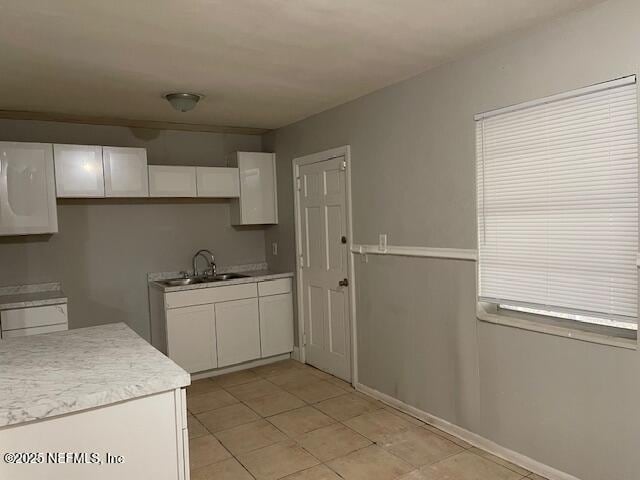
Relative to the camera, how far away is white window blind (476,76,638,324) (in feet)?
7.20

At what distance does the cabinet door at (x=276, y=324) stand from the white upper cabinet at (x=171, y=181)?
1.30m

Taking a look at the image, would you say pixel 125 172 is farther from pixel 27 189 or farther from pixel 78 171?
pixel 27 189

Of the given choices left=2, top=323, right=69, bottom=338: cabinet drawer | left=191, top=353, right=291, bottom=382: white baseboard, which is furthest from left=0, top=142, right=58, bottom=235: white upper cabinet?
left=191, top=353, right=291, bottom=382: white baseboard

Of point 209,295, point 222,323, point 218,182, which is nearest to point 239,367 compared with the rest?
point 222,323

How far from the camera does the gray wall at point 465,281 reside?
2270 mm

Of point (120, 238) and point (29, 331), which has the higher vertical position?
point (120, 238)

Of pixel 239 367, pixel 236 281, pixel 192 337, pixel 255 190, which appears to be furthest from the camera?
pixel 255 190

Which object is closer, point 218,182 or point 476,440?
point 476,440

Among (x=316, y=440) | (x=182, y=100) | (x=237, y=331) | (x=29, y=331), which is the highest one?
(x=182, y=100)

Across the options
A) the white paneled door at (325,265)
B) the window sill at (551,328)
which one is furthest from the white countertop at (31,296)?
the window sill at (551,328)

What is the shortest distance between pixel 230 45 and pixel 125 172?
208 centimetres

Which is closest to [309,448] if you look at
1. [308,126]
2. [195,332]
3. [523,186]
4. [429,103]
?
[195,332]

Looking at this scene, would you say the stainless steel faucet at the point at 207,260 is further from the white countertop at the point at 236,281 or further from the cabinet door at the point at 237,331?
the cabinet door at the point at 237,331

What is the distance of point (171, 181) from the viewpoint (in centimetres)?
444
